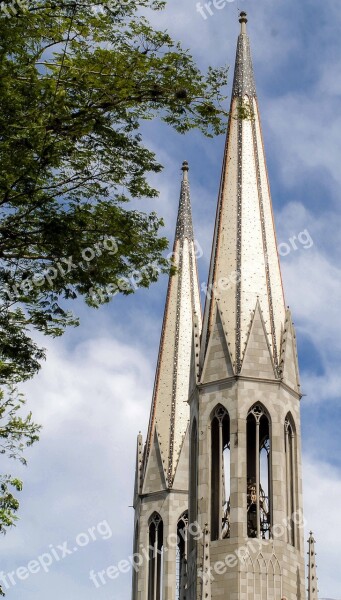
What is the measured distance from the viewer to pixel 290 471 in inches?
1255

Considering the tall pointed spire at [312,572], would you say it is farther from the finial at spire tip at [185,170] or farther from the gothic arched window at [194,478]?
the finial at spire tip at [185,170]

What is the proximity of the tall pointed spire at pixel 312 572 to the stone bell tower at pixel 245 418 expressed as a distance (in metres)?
0.22

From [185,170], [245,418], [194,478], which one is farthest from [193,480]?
[185,170]

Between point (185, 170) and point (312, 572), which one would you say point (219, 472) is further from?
point (185, 170)

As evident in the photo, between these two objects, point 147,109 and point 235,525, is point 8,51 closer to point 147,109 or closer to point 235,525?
point 147,109

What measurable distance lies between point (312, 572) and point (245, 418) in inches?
174

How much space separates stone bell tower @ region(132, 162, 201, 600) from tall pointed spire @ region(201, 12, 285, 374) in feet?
17.7

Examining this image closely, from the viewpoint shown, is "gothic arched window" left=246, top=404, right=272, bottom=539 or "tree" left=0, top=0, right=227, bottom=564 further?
"gothic arched window" left=246, top=404, right=272, bottom=539

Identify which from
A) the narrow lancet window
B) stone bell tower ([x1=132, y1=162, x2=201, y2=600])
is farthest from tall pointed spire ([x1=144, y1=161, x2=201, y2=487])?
the narrow lancet window

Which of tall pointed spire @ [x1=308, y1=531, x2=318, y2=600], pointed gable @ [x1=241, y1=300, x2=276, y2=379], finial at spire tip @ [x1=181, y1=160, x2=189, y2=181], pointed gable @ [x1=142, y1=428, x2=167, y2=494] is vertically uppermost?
finial at spire tip @ [x1=181, y1=160, x2=189, y2=181]

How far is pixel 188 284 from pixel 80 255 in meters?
27.1

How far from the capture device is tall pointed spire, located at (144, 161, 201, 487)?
4203cm

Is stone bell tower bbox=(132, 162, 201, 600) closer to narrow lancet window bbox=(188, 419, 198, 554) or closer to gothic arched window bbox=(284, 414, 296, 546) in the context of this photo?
narrow lancet window bbox=(188, 419, 198, 554)

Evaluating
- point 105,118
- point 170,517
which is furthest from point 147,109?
point 170,517
